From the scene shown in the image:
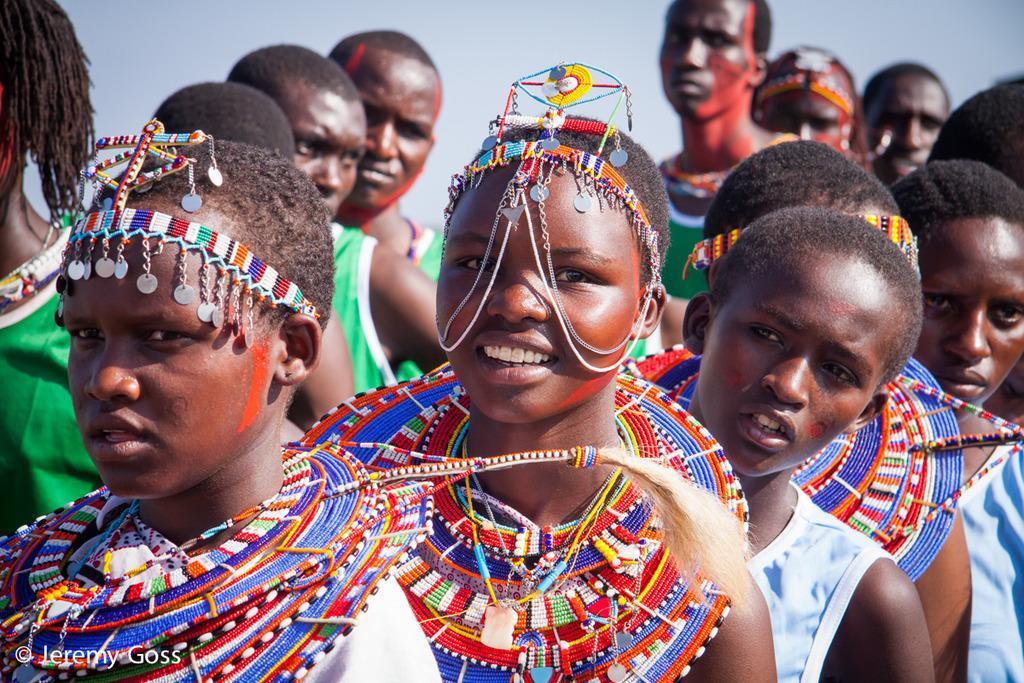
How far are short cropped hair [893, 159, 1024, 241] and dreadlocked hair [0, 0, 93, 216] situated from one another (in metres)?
2.79

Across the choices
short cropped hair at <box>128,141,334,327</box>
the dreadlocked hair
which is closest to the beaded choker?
short cropped hair at <box>128,141,334,327</box>

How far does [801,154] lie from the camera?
12.9 ft

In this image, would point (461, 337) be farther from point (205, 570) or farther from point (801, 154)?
point (801, 154)

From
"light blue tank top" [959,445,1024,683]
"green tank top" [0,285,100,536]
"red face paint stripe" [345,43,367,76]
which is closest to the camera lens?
"green tank top" [0,285,100,536]

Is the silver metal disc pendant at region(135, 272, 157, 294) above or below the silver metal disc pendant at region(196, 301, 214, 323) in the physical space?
above

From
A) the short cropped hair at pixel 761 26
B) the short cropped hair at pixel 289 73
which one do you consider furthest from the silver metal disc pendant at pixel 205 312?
the short cropped hair at pixel 761 26

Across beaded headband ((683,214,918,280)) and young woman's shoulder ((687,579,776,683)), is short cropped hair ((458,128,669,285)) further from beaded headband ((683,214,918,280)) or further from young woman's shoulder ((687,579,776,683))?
young woman's shoulder ((687,579,776,683))

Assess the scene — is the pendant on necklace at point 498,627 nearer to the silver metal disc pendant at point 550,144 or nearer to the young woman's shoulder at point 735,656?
the young woman's shoulder at point 735,656

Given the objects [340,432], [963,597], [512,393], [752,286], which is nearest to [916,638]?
[963,597]

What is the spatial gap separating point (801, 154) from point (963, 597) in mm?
1508

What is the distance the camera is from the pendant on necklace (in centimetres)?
254

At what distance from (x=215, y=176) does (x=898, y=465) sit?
2253 mm

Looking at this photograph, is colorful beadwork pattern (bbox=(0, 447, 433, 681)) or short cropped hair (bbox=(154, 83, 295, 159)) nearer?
colorful beadwork pattern (bbox=(0, 447, 433, 681))

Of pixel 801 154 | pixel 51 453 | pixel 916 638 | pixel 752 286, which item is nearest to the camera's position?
pixel 916 638
